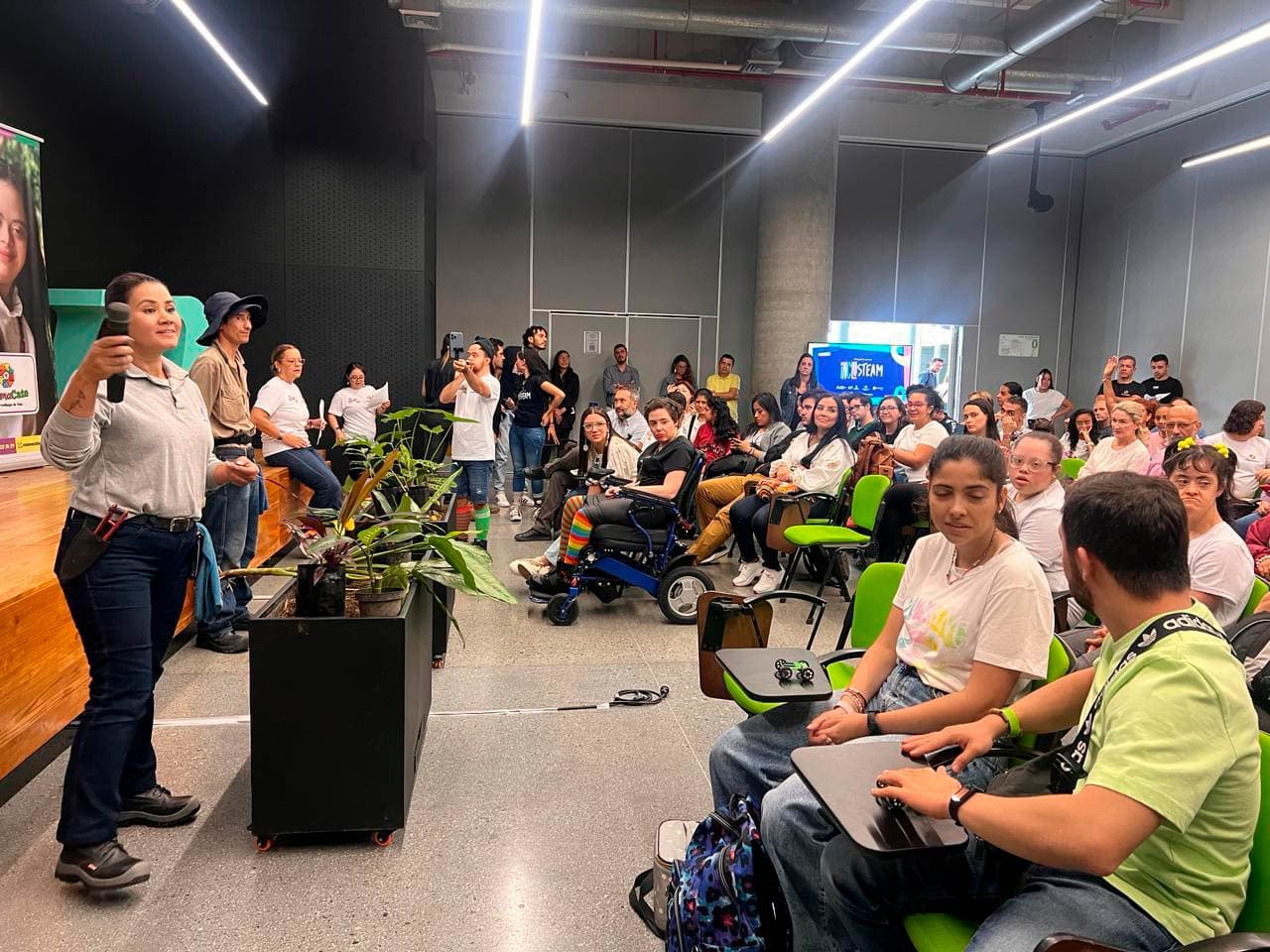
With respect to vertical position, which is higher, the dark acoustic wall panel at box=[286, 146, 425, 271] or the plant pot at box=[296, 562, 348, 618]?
the dark acoustic wall panel at box=[286, 146, 425, 271]

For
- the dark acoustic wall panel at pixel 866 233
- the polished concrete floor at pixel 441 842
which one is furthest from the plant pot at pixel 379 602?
the dark acoustic wall panel at pixel 866 233

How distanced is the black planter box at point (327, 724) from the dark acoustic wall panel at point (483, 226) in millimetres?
8838

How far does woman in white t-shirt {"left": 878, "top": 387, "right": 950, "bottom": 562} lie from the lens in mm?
4820

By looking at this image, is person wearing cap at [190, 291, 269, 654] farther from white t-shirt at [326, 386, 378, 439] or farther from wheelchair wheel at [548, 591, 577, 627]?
white t-shirt at [326, 386, 378, 439]

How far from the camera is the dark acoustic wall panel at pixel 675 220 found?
10875mm

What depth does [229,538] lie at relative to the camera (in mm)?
3771

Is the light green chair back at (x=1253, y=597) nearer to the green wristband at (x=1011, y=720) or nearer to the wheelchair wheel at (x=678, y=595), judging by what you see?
the green wristband at (x=1011, y=720)

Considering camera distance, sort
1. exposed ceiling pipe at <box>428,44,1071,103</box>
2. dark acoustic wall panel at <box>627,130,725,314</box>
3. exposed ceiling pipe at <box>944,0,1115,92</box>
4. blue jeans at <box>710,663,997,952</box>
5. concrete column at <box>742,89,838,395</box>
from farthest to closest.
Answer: dark acoustic wall panel at <box>627,130,725,314</box> → concrete column at <box>742,89,838,395</box> → exposed ceiling pipe at <box>428,44,1071,103</box> → exposed ceiling pipe at <box>944,0,1115,92</box> → blue jeans at <box>710,663,997,952</box>

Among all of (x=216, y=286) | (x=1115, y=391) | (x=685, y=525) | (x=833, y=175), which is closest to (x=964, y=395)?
(x=1115, y=391)

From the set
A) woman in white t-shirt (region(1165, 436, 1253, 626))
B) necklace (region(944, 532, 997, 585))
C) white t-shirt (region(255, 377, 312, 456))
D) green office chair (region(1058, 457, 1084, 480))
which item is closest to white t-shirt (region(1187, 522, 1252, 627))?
woman in white t-shirt (region(1165, 436, 1253, 626))

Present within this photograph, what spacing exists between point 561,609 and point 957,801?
10.4 ft

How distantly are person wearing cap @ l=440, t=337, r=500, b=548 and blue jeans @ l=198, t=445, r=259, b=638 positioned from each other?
1.61 meters

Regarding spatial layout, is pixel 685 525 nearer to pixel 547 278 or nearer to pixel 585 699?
pixel 585 699

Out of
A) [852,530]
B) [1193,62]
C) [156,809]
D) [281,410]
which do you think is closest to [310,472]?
[281,410]
